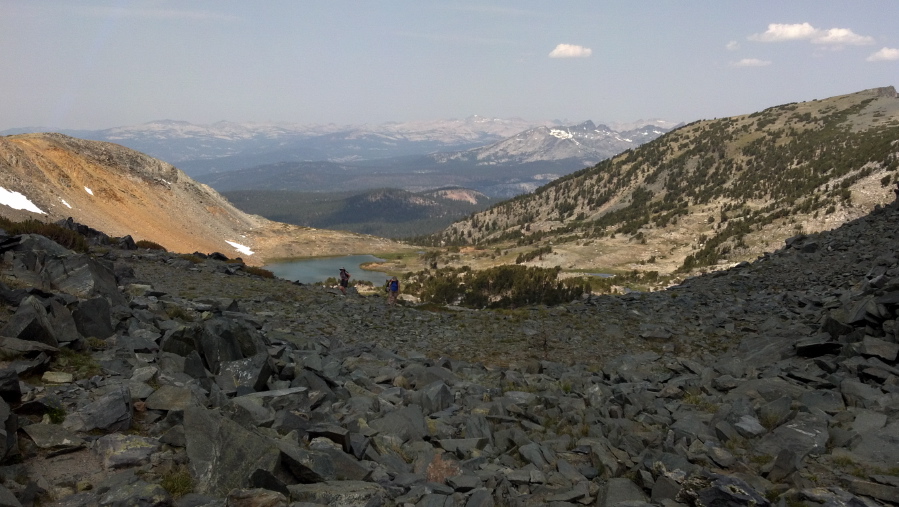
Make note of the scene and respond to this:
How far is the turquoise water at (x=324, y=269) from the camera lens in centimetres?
7738

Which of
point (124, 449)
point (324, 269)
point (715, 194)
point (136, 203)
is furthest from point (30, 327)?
point (715, 194)

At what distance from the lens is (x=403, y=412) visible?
10406 millimetres

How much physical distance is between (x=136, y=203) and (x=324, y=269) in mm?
37149

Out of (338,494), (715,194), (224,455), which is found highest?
(715,194)

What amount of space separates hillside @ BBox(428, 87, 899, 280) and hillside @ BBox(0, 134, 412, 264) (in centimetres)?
4406

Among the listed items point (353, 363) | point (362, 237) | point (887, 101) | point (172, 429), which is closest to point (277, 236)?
point (362, 237)

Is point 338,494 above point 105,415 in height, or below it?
below

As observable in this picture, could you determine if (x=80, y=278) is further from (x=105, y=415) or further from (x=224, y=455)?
(x=224, y=455)

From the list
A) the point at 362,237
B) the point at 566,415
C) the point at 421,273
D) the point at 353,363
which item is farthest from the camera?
the point at 362,237

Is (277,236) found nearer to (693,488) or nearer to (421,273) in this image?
(421,273)

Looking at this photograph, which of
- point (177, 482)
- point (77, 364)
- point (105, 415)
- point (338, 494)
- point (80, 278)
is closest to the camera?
point (177, 482)

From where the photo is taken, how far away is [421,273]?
72500mm

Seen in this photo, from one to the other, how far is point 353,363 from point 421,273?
57.0m

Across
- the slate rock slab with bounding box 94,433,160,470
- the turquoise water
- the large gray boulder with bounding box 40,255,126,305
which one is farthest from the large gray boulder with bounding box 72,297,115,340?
the turquoise water
